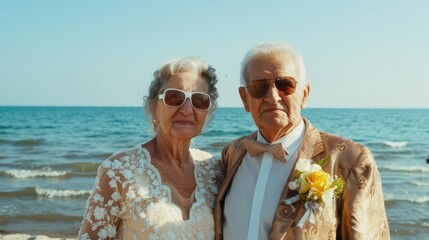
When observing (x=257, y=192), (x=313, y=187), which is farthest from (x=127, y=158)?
(x=313, y=187)

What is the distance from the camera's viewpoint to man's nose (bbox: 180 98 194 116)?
3639 mm

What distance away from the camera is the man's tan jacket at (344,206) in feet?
10.0

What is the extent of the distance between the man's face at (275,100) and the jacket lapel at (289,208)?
0.21m

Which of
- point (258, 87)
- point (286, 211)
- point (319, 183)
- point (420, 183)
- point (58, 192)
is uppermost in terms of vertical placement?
point (258, 87)

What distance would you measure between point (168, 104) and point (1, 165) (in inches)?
646

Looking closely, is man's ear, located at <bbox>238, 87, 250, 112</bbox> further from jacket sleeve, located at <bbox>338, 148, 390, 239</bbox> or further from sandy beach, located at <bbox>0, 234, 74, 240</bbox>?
sandy beach, located at <bbox>0, 234, 74, 240</bbox>

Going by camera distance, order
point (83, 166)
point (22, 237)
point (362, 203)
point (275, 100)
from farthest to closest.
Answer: point (83, 166) → point (22, 237) → point (275, 100) → point (362, 203)

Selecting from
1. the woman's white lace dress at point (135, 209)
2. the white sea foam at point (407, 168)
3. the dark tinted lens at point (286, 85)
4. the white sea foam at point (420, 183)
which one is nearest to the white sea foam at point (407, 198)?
the white sea foam at point (420, 183)

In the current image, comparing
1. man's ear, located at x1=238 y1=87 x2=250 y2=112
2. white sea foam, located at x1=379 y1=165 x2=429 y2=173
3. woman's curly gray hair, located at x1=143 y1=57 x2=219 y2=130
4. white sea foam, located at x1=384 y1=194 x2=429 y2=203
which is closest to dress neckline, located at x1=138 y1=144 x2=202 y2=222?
woman's curly gray hair, located at x1=143 y1=57 x2=219 y2=130

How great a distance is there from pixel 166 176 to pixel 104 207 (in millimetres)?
498

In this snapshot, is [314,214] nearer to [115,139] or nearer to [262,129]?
[262,129]

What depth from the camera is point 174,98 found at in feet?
12.0

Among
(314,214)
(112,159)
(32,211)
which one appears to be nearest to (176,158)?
(112,159)

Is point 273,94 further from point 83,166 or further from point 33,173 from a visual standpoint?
point 83,166
